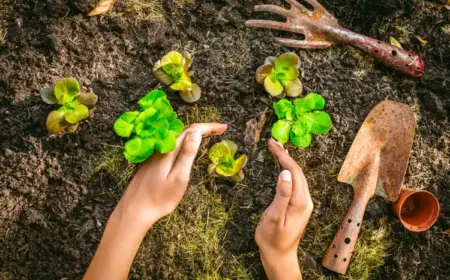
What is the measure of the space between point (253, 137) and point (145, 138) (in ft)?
1.61

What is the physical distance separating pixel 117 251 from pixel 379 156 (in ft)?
3.84

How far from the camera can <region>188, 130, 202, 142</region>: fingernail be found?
1.85m

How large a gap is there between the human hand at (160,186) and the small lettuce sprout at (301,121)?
368 mm

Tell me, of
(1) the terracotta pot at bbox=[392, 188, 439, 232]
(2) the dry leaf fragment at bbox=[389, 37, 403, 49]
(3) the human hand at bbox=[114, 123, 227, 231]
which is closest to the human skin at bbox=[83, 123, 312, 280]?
(3) the human hand at bbox=[114, 123, 227, 231]

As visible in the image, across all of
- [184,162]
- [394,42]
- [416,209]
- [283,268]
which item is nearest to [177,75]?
[184,162]

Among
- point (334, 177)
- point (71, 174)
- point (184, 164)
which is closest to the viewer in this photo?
point (184, 164)

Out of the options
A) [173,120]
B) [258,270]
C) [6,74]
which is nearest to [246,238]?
[258,270]

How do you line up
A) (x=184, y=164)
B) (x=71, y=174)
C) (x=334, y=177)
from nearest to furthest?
(x=184, y=164) < (x=71, y=174) < (x=334, y=177)

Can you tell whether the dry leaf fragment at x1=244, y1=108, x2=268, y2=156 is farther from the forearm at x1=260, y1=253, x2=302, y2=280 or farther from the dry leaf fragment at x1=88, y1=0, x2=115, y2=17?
the dry leaf fragment at x1=88, y1=0, x2=115, y2=17

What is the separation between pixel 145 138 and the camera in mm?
1849

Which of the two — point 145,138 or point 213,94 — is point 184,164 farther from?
point 213,94

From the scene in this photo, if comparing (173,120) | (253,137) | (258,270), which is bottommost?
(258,270)

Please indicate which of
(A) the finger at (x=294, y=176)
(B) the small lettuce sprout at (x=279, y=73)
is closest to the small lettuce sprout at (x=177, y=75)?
(B) the small lettuce sprout at (x=279, y=73)

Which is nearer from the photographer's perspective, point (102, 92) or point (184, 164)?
point (184, 164)
